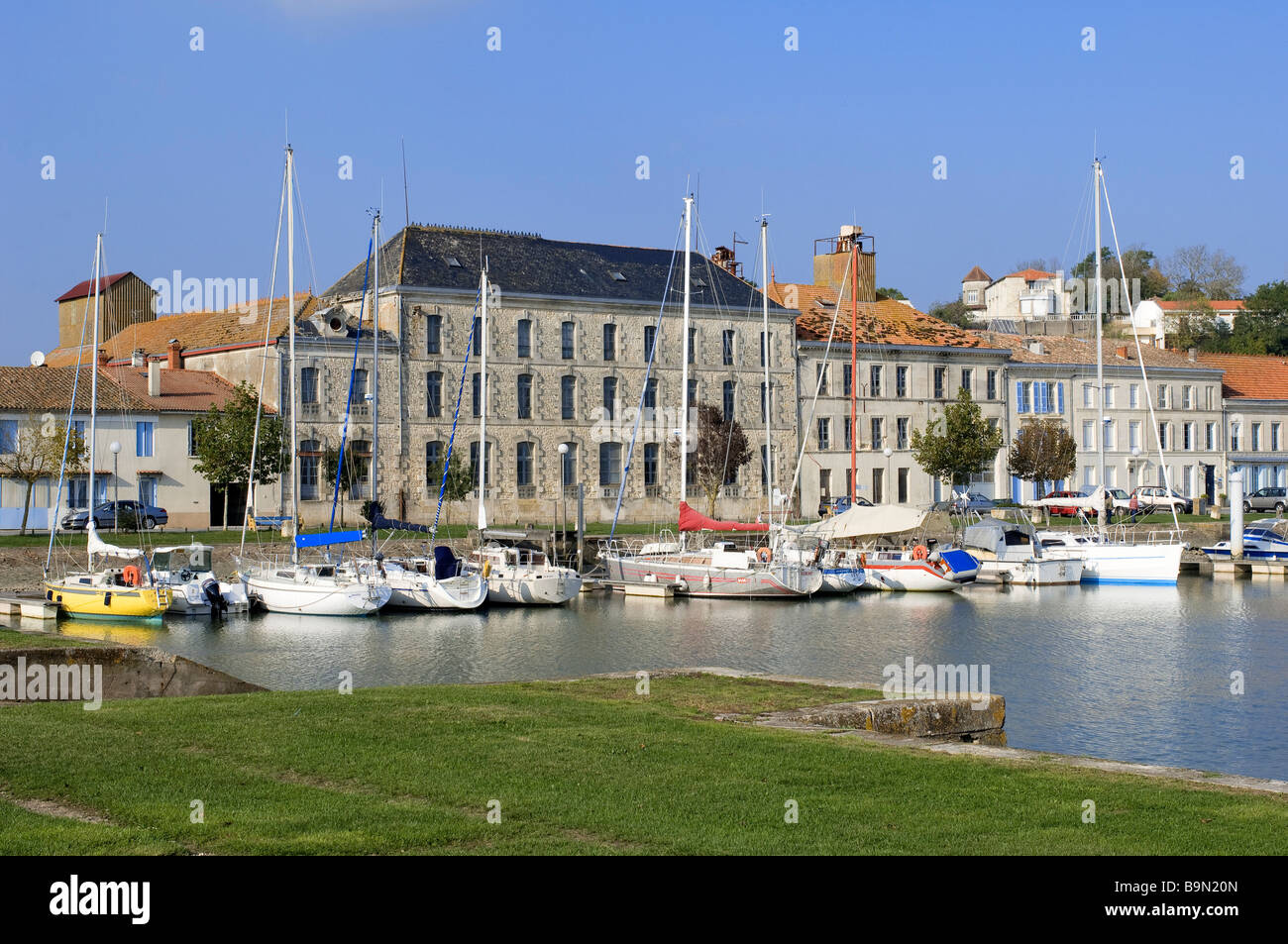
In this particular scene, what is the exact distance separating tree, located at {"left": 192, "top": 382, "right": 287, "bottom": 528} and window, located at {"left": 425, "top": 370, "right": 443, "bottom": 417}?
28.8ft

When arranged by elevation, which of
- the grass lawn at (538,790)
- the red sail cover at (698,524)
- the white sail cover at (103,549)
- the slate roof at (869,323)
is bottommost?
the grass lawn at (538,790)

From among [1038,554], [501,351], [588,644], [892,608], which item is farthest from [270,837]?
[501,351]

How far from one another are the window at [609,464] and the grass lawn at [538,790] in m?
54.4

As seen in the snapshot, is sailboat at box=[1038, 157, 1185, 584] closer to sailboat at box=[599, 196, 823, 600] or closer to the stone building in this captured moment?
sailboat at box=[599, 196, 823, 600]

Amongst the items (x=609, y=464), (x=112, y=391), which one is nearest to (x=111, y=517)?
(x=112, y=391)

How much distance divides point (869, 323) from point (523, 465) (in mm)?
22898

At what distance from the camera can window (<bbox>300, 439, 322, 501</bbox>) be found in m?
60.8

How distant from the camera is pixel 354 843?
889 centimetres

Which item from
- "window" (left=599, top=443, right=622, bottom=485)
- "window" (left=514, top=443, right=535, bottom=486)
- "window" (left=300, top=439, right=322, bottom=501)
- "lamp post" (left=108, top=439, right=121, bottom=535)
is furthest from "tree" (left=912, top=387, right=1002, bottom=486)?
"lamp post" (left=108, top=439, right=121, bottom=535)

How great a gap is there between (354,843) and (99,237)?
41589 millimetres

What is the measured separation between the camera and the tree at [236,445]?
5559 centimetres

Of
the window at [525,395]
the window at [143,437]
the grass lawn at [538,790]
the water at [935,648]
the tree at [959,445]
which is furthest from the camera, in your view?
the tree at [959,445]

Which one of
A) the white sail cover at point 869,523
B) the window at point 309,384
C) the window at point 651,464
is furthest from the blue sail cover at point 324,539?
the window at point 651,464

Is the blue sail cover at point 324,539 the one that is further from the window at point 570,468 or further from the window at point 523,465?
the window at point 570,468
